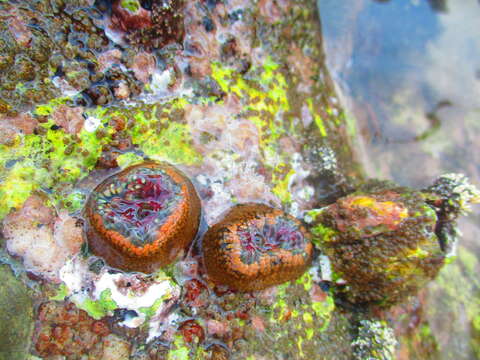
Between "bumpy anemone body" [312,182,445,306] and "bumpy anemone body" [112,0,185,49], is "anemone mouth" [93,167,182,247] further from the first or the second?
"bumpy anemone body" [312,182,445,306]

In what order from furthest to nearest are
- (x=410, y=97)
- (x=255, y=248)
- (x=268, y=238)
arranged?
(x=410, y=97)
(x=268, y=238)
(x=255, y=248)

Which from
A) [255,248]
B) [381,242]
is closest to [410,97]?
[381,242]

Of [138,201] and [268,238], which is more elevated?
[138,201]

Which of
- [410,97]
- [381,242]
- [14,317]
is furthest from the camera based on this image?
[410,97]

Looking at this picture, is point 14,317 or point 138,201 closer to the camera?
point 14,317

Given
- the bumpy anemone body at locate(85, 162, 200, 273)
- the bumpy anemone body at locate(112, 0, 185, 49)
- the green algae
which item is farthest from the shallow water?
the green algae

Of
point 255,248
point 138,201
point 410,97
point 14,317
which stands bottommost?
point 14,317

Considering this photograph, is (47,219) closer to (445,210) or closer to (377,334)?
(377,334)

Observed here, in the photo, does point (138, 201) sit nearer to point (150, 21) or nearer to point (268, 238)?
point (268, 238)
